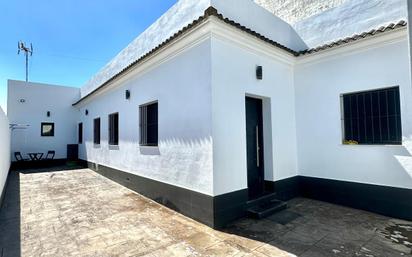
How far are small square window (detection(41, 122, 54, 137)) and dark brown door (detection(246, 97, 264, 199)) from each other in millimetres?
13937

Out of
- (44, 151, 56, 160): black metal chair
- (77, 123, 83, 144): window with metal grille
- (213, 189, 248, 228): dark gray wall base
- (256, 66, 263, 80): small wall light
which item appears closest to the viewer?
(213, 189, 248, 228): dark gray wall base

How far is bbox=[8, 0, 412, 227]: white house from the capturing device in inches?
172

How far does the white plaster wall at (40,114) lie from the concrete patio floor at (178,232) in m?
9.15

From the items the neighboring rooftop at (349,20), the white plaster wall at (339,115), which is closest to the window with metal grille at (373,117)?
the white plaster wall at (339,115)

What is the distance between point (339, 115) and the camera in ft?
18.0

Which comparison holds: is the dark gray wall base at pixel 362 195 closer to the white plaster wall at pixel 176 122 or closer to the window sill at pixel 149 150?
the white plaster wall at pixel 176 122

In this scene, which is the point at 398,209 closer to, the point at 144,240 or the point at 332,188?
the point at 332,188

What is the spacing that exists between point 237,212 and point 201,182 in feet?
3.24

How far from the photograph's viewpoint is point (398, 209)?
4.57 m

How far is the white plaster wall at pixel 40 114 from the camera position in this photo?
1303 centimetres

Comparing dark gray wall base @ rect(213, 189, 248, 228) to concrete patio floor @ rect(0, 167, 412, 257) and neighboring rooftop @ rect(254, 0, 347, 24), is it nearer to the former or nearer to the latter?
concrete patio floor @ rect(0, 167, 412, 257)

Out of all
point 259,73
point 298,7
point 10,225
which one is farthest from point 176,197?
point 298,7

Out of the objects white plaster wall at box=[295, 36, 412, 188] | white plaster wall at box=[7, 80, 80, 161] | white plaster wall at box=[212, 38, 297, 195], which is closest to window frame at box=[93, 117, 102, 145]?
white plaster wall at box=[7, 80, 80, 161]

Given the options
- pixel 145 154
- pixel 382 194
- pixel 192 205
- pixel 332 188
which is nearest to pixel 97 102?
pixel 145 154
